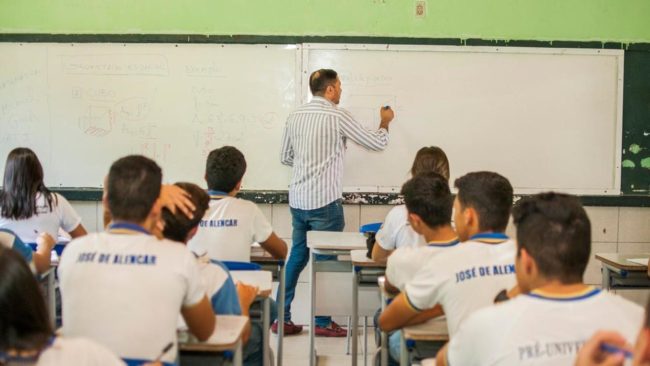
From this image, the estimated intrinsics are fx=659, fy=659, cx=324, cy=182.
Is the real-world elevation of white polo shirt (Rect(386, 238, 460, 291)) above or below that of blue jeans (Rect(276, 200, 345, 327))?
above

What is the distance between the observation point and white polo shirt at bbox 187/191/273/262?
3.05 m

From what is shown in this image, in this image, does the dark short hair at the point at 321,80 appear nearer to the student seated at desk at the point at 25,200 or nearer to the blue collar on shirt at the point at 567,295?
the student seated at desk at the point at 25,200

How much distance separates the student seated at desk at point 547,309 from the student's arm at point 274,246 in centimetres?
164

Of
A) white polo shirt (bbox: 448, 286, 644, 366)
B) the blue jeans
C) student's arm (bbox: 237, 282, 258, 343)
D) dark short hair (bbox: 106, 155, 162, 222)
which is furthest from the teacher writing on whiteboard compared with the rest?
white polo shirt (bbox: 448, 286, 644, 366)

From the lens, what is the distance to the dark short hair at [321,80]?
434cm

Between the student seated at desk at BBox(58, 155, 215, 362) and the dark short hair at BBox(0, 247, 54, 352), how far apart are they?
16.5 inches

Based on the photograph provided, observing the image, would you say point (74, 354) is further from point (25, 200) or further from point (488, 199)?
point (25, 200)

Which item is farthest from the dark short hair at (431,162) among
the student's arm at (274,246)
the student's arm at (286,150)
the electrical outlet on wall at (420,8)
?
the electrical outlet on wall at (420,8)

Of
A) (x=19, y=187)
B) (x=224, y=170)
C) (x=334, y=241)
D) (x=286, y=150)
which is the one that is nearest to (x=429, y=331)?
(x=224, y=170)

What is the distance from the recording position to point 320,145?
14.2ft

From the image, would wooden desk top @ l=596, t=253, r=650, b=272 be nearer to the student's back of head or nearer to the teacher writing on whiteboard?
the student's back of head

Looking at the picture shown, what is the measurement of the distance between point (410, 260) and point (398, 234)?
807 mm

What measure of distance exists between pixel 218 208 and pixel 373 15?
2213 millimetres

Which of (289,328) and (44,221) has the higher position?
(44,221)
